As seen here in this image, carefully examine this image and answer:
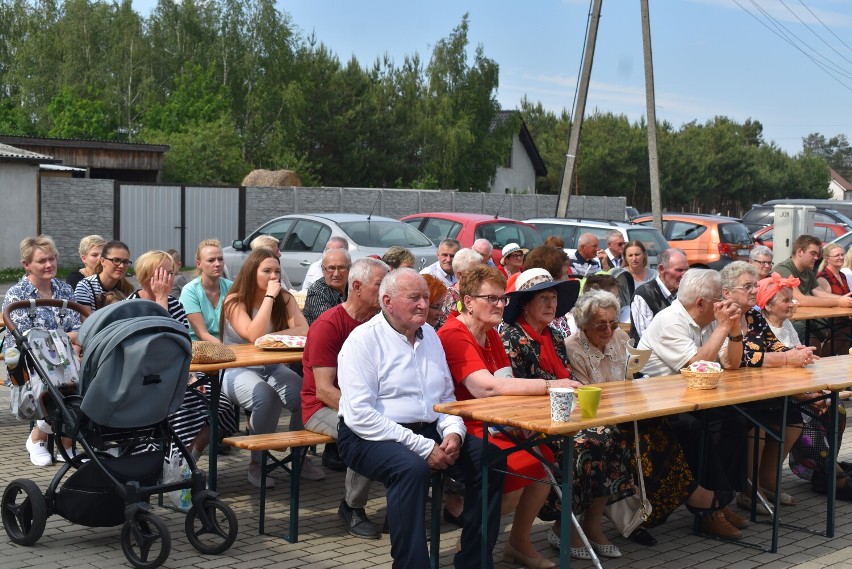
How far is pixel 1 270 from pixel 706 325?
72.4 ft

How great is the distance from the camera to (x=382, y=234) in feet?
56.1

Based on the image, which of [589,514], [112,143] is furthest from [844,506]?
[112,143]

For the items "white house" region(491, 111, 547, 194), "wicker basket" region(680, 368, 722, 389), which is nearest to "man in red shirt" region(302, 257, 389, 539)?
"wicker basket" region(680, 368, 722, 389)

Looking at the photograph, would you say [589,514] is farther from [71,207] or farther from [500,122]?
[500,122]

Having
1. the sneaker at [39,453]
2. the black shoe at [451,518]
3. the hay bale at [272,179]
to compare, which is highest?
the hay bale at [272,179]

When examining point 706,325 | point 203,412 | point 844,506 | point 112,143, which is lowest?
point 844,506

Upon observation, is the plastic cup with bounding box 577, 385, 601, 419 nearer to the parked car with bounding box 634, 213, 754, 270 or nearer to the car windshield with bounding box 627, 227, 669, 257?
the car windshield with bounding box 627, 227, 669, 257

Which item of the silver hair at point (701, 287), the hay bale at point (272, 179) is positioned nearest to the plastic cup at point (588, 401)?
the silver hair at point (701, 287)

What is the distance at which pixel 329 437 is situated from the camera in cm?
593

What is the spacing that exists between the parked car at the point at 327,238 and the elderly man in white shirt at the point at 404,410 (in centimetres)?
1090

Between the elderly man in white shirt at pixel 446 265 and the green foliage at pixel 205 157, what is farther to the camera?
the green foliage at pixel 205 157

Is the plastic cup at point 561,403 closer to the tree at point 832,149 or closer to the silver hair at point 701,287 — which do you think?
the silver hair at point 701,287

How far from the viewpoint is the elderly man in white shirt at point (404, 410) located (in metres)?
5.28

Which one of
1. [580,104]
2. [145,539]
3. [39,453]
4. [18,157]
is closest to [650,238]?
[580,104]
